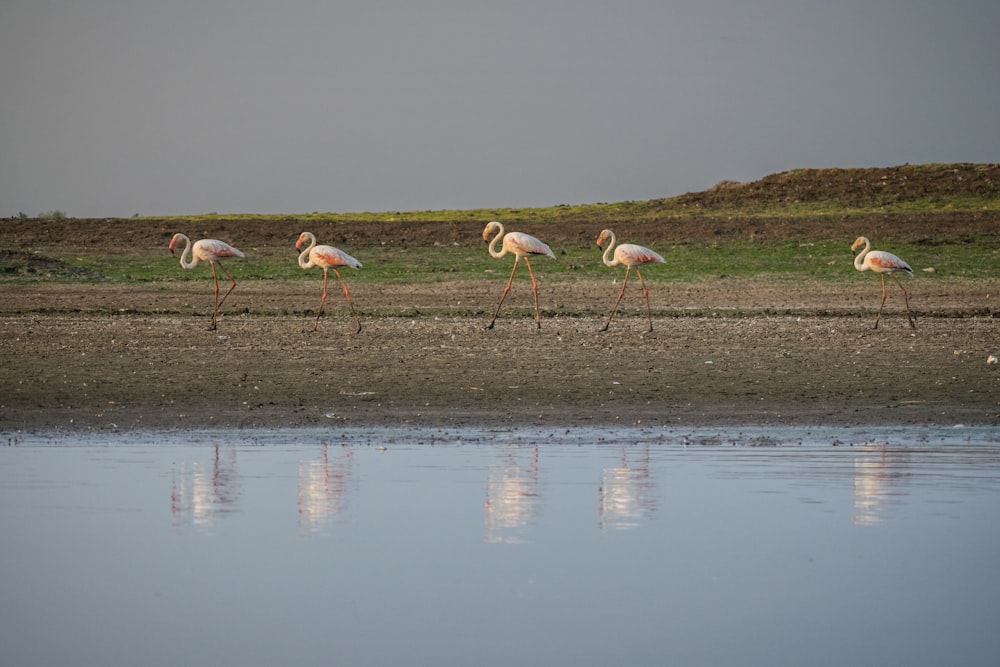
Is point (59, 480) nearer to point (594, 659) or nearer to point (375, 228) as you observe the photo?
point (594, 659)

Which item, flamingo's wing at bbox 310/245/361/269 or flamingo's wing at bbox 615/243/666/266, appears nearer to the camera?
flamingo's wing at bbox 310/245/361/269

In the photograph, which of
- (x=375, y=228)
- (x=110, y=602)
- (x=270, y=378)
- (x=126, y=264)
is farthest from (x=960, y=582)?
(x=375, y=228)

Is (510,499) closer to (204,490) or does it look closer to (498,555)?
(498,555)

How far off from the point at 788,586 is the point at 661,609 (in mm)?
715

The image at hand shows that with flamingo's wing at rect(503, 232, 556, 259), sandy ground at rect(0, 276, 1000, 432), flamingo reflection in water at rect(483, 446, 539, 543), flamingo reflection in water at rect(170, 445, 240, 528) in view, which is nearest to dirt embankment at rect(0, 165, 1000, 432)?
sandy ground at rect(0, 276, 1000, 432)

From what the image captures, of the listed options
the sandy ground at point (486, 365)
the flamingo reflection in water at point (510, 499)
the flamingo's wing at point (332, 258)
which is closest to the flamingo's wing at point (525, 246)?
the sandy ground at point (486, 365)

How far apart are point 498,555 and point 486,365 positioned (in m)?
8.24

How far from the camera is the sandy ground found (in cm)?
1281

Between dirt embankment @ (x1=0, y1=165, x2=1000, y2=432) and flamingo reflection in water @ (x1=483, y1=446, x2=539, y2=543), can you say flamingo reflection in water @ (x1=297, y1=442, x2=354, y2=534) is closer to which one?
flamingo reflection in water @ (x1=483, y1=446, x2=539, y2=543)

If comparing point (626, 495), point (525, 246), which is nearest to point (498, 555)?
point (626, 495)

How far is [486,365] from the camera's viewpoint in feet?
49.8

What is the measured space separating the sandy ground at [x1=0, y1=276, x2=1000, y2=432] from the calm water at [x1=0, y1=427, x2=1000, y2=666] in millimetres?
2018

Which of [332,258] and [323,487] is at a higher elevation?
[332,258]

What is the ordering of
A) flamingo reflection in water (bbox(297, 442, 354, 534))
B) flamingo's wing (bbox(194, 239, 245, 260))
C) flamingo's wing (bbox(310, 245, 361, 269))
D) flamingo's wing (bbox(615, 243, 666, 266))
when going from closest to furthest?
flamingo reflection in water (bbox(297, 442, 354, 534))
flamingo's wing (bbox(310, 245, 361, 269))
flamingo's wing (bbox(615, 243, 666, 266))
flamingo's wing (bbox(194, 239, 245, 260))
